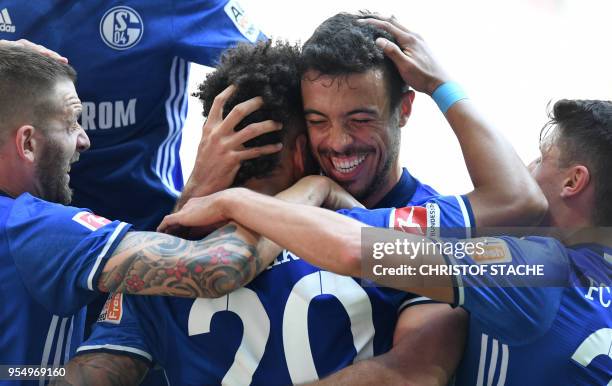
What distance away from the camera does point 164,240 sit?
2.02m

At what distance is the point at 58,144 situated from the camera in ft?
7.54

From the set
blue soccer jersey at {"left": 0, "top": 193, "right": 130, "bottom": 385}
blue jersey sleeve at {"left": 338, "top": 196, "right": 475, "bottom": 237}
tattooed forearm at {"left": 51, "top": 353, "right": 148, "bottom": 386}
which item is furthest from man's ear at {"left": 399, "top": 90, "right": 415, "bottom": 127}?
tattooed forearm at {"left": 51, "top": 353, "right": 148, "bottom": 386}

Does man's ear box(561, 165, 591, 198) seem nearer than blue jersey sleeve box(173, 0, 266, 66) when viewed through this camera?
Yes

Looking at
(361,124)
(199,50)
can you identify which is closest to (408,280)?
(361,124)

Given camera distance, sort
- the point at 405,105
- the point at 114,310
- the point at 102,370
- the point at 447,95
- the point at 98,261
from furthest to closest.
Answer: the point at 405,105 < the point at 447,95 < the point at 114,310 < the point at 102,370 < the point at 98,261

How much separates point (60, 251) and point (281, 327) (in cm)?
53

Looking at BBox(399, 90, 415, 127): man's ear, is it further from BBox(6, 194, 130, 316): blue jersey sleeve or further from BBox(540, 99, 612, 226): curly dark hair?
BBox(6, 194, 130, 316): blue jersey sleeve

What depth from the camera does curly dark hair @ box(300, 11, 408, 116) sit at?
237 cm

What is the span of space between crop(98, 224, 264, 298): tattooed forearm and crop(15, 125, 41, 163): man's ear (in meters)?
0.43

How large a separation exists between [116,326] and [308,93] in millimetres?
785

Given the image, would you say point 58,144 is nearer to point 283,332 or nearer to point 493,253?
point 283,332

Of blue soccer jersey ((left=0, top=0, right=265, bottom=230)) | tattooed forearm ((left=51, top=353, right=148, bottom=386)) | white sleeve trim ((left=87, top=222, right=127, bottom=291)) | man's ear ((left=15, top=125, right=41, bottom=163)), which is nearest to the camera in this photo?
white sleeve trim ((left=87, top=222, right=127, bottom=291))

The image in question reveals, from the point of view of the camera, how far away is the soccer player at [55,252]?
196 cm

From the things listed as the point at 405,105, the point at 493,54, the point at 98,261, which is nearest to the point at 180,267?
the point at 98,261
